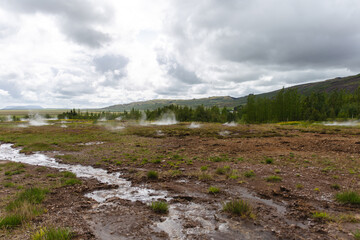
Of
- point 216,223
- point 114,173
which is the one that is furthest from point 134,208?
point 114,173

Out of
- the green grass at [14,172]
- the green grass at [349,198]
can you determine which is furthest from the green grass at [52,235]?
the green grass at [14,172]

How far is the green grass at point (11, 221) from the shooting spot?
22.5ft

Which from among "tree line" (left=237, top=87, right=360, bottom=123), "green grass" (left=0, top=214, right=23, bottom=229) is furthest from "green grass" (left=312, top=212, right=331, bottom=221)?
"tree line" (left=237, top=87, right=360, bottom=123)

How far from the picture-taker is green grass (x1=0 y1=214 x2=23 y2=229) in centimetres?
687

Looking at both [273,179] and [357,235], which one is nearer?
[357,235]

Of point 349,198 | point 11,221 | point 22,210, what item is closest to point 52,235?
point 11,221

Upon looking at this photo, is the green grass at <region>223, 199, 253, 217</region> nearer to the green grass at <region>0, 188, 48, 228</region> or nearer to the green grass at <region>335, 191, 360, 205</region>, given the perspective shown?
the green grass at <region>335, 191, 360, 205</region>

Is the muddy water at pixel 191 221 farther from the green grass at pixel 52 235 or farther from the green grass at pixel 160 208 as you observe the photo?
the green grass at pixel 52 235

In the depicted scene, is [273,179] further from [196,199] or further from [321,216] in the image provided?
[196,199]

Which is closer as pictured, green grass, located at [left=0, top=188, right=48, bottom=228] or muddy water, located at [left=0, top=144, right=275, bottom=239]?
muddy water, located at [left=0, top=144, right=275, bottom=239]

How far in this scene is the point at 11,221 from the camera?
23.0 feet

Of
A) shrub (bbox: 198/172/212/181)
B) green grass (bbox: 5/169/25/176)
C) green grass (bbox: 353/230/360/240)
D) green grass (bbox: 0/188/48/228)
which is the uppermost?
green grass (bbox: 0/188/48/228)

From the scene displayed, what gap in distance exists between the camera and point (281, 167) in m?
15.4

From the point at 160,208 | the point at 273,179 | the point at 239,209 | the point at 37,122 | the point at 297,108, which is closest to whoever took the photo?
the point at 239,209
